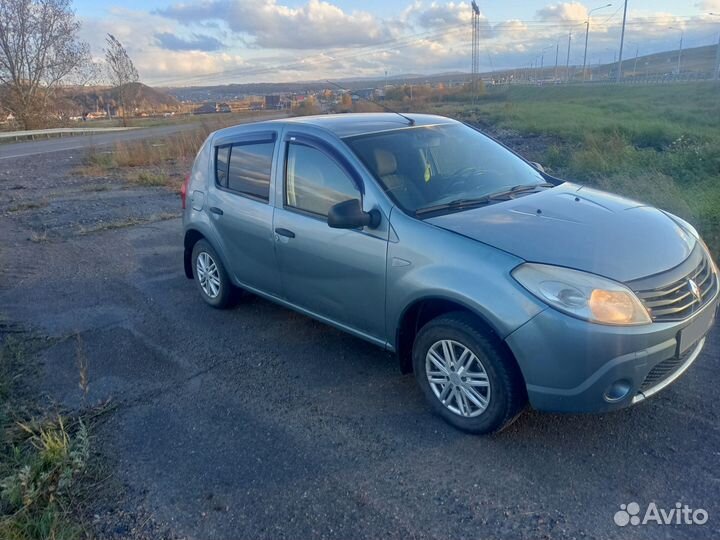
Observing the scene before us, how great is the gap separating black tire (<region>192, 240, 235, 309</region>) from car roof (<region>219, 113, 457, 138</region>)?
1.18m

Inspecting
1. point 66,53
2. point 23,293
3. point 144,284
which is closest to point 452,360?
point 144,284

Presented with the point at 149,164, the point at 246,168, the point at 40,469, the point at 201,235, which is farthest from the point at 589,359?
the point at 149,164

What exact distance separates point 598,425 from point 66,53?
44639 mm

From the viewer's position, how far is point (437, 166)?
14.6 ft

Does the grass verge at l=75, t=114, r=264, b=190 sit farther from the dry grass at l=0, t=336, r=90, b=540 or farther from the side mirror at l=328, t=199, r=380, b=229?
the side mirror at l=328, t=199, r=380, b=229

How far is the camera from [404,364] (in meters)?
4.04

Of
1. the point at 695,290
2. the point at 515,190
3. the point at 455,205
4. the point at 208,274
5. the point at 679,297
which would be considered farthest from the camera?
the point at 208,274

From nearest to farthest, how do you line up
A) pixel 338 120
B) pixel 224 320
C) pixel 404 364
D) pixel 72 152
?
pixel 404 364 → pixel 338 120 → pixel 224 320 → pixel 72 152

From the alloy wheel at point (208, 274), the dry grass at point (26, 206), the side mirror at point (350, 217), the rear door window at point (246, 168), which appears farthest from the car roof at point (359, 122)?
the dry grass at point (26, 206)

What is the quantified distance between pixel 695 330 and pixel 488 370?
1179 millimetres

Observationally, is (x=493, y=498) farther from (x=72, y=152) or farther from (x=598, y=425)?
(x=72, y=152)

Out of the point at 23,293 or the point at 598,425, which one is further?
the point at 23,293

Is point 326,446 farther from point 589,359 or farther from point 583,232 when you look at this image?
point 583,232

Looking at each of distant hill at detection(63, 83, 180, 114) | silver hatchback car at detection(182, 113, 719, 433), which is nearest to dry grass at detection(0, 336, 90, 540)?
silver hatchback car at detection(182, 113, 719, 433)
